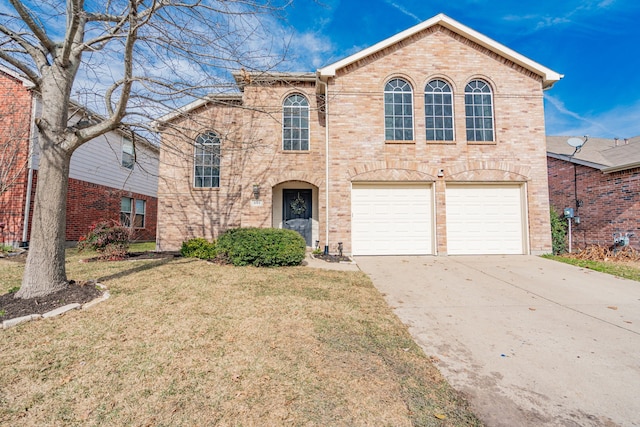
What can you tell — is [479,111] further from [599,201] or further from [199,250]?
[199,250]

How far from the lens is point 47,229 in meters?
4.63

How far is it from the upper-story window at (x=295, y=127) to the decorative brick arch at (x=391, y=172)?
7.62 feet

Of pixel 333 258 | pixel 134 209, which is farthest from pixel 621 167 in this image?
pixel 134 209

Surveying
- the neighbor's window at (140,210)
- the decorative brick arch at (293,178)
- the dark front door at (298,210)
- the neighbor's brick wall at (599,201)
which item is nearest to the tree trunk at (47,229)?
the decorative brick arch at (293,178)

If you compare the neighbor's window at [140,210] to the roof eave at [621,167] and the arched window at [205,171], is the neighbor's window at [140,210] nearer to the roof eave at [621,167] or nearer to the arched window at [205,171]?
the arched window at [205,171]

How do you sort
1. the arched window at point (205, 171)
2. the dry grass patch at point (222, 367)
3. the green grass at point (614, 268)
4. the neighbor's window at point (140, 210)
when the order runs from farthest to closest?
the neighbor's window at point (140, 210), the arched window at point (205, 171), the green grass at point (614, 268), the dry grass patch at point (222, 367)

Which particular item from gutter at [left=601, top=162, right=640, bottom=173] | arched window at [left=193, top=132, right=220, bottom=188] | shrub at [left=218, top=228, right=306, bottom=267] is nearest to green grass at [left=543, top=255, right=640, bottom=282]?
gutter at [left=601, top=162, right=640, bottom=173]

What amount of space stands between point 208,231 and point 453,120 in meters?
9.63

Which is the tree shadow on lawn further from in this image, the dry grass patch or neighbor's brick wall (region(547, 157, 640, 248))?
neighbor's brick wall (region(547, 157, 640, 248))

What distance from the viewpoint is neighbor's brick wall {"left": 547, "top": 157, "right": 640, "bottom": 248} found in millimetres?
9836

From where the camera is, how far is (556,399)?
2.47 m

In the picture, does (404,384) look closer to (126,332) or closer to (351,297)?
(351,297)

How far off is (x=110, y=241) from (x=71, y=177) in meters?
5.50

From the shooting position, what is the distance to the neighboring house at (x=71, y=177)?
10406mm
